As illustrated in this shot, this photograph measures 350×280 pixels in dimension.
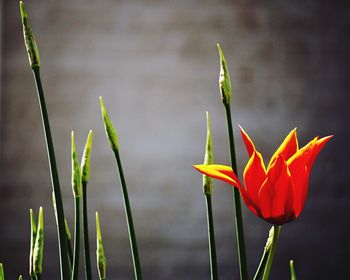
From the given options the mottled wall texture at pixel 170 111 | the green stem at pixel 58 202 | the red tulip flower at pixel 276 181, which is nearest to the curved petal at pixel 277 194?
the red tulip flower at pixel 276 181

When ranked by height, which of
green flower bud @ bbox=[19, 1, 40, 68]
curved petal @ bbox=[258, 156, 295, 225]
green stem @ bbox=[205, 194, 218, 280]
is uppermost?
green flower bud @ bbox=[19, 1, 40, 68]

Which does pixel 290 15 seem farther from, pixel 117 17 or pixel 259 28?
pixel 117 17

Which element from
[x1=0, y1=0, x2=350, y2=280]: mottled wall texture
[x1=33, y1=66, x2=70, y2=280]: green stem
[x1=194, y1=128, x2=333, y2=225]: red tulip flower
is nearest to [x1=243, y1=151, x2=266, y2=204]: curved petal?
[x1=194, y1=128, x2=333, y2=225]: red tulip flower

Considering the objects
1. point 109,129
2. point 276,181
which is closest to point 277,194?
point 276,181

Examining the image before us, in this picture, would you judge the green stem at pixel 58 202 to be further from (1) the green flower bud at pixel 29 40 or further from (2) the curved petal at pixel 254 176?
(2) the curved petal at pixel 254 176

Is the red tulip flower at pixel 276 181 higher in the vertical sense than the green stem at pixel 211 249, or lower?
higher

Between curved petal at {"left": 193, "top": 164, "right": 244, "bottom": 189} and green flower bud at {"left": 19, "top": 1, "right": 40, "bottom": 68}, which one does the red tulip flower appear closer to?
curved petal at {"left": 193, "top": 164, "right": 244, "bottom": 189}
